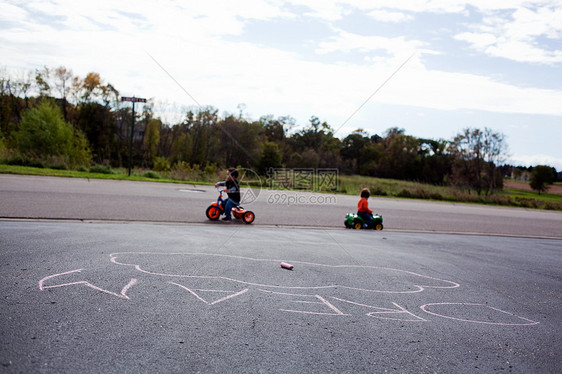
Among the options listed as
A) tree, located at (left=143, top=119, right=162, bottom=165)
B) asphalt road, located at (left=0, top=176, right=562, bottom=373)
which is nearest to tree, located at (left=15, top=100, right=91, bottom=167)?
tree, located at (left=143, top=119, right=162, bottom=165)

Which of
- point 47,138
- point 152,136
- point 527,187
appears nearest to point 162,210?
point 47,138

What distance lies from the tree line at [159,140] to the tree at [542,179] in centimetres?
310

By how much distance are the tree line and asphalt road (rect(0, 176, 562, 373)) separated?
64.3 feet

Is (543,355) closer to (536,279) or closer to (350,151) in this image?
(536,279)

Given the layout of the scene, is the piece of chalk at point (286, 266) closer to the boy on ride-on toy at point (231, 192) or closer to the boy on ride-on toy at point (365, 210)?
the boy on ride-on toy at point (231, 192)

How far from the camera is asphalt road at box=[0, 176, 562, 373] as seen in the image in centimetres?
329

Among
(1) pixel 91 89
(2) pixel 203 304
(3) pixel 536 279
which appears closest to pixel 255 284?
(2) pixel 203 304

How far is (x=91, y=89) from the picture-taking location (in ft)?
159

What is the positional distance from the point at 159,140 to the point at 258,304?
46.5 metres

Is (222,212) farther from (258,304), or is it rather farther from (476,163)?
(476,163)

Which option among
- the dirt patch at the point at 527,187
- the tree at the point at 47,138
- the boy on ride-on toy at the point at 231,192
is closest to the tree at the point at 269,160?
the tree at the point at 47,138

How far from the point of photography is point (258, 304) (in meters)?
4.47

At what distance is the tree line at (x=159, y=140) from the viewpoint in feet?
90.0

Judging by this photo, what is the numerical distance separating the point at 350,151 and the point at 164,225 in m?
79.1
